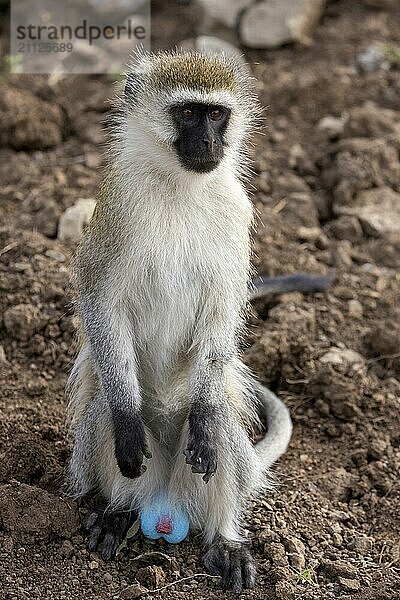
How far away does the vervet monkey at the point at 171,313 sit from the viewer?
4.69 m

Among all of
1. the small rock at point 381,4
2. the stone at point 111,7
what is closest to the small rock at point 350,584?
the stone at point 111,7

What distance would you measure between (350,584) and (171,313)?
58.7 inches

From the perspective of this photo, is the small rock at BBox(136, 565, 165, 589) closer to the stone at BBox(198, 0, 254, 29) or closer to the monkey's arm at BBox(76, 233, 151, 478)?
the monkey's arm at BBox(76, 233, 151, 478)

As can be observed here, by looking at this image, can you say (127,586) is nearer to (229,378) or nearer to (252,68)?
(229,378)

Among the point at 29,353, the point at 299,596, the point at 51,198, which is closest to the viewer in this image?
the point at 299,596

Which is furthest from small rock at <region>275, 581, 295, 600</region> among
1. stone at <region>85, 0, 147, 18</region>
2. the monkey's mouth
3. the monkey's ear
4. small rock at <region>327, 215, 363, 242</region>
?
stone at <region>85, 0, 147, 18</region>

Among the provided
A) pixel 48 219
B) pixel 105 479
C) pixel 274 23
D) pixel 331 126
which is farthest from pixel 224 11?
pixel 105 479

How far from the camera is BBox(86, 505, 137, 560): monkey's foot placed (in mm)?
4816

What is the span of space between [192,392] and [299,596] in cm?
104

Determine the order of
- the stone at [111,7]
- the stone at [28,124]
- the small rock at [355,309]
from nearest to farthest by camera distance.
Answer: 1. the small rock at [355,309]
2. the stone at [28,124]
3. the stone at [111,7]

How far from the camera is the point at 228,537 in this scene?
16.1ft

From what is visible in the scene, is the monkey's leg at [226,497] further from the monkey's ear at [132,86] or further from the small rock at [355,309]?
the small rock at [355,309]

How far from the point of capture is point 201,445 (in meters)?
4.72

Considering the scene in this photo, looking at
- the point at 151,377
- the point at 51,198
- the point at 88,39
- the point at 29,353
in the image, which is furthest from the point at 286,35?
the point at 151,377
